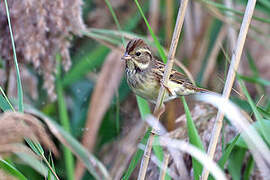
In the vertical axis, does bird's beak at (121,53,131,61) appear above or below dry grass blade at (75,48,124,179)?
above

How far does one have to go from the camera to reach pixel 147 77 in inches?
96.0

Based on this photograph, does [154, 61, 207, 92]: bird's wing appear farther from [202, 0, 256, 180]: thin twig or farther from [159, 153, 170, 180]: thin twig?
[159, 153, 170, 180]: thin twig

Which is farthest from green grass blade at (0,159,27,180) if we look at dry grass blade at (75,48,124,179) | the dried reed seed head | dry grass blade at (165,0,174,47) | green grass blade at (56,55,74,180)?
dry grass blade at (165,0,174,47)

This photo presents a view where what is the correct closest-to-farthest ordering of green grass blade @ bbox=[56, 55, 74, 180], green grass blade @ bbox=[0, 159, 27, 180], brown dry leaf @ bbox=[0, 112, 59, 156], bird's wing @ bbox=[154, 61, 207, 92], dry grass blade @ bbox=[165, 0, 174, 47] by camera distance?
brown dry leaf @ bbox=[0, 112, 59, 156] < green grass blade @ bbox=[0, 159, 27, 180] < bird's wing @ bbox=[154, 61, 207, 92] < green grass blade @ bbox=[56, 55, 74, 180] < dry grass blade @ bbox=[165, 0, 174, 47]

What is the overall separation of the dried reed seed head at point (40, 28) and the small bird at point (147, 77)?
357mm

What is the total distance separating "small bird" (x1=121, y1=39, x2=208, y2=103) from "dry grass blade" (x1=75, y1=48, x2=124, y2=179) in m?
0.56

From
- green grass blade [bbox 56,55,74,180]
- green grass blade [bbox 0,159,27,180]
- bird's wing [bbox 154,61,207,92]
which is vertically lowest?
green grass blade [bbox 56,55,74,180]

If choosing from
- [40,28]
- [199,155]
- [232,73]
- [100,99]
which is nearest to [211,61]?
[100,99]

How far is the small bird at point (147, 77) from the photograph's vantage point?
235cm

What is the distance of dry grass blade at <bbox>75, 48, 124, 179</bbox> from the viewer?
306 centimetres

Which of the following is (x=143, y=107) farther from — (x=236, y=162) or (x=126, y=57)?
(x=236, y=162)

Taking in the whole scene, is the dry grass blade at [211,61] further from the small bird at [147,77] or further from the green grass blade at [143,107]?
the green grass blade at [143,107]

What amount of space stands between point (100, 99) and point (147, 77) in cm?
74

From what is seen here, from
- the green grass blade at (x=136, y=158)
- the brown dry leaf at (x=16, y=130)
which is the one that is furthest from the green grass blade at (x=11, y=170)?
the green grass blade at (x=136, y=158)
